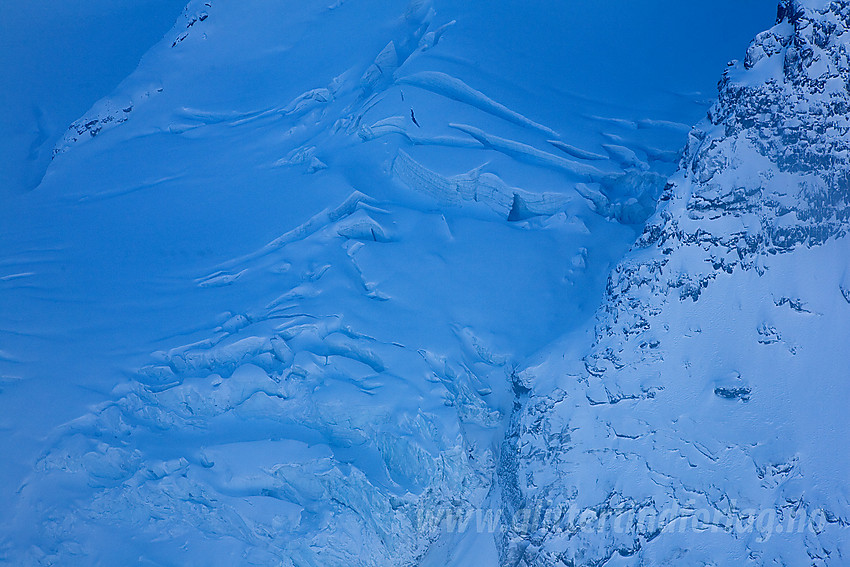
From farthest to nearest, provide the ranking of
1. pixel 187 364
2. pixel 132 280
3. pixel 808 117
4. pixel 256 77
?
pixel 256 77 < pixel 132 280 < pixel 187 364 < pixel 808 117

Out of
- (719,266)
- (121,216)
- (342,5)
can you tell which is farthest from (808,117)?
(121,216)

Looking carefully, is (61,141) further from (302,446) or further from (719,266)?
(719,266)

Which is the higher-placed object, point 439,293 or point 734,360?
point 439,293

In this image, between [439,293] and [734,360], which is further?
[439,293]
